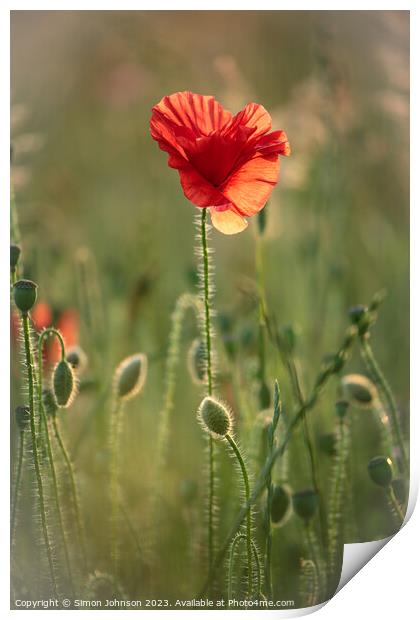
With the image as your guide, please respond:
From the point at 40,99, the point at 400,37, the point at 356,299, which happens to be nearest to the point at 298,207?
the point at 356,299

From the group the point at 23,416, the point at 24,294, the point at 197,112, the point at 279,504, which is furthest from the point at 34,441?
the point at 197,112

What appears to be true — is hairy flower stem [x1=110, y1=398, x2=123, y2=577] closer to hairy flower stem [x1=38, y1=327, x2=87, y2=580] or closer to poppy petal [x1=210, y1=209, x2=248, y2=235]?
hairy flower stem [x1=38, y1=327, x2=87, y2=580]

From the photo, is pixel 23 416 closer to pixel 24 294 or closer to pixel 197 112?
pixel 24 294

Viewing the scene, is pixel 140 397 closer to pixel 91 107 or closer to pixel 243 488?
pixel 243 488

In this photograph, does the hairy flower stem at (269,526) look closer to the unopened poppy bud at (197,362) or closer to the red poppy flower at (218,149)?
the unopened poppy bud at (197,362)

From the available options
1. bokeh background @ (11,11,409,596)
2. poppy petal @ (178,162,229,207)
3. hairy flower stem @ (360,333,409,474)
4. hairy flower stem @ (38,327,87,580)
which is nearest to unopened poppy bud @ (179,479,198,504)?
bokeh background @ (11,11,409,596)
